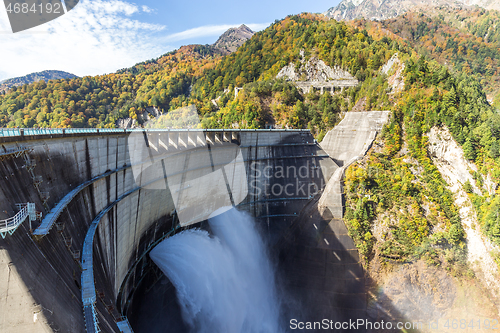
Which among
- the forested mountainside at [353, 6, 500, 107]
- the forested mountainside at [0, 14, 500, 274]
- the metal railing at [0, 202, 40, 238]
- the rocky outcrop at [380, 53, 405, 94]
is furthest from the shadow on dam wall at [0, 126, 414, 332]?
the forested mountainside at [353, 6, 500, 107]

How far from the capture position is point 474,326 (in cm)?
2730

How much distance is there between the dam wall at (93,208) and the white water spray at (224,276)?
1866mm

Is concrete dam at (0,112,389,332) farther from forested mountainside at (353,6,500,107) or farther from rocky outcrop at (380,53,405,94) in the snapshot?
forested mountainside at (353,6,500,107)

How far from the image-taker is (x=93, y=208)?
1223 centimetres

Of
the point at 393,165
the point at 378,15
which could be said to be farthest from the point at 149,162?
the point at 378,15

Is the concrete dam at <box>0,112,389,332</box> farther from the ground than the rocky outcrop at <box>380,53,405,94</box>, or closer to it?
closer to it

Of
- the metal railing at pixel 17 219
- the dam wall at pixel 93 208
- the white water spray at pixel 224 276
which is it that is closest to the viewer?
the metal railing at pixel 17 219

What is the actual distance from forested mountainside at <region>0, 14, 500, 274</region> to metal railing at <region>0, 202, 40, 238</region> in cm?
3024

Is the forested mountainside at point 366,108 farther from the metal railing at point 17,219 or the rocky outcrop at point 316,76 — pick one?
the metal railing at point 17,219

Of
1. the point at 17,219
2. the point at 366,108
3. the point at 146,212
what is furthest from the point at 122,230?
the point at 366,108

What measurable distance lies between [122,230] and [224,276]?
38.6ft

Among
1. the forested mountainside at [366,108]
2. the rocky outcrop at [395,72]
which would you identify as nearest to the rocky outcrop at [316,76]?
the forested mountainside at [366,108]

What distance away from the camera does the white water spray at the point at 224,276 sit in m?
20.8

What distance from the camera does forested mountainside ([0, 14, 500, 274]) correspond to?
96.4 feet
